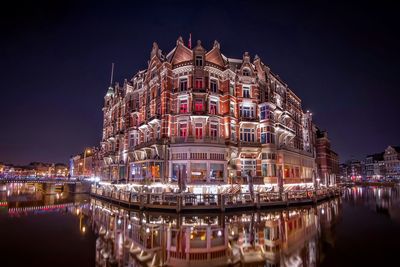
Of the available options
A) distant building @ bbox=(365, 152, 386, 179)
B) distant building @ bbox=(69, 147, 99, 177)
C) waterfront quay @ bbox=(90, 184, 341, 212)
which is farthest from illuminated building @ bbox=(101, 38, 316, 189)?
distant building @ bbox=(365, 152, 386, 179)

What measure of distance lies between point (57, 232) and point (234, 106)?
91.1 feet

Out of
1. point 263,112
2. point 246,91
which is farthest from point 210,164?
point 246,91

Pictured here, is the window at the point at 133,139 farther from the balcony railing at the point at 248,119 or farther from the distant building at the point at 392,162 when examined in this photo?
the distant building at the point at 392,162

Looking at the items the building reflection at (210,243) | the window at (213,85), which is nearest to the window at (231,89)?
the window at (213,85)

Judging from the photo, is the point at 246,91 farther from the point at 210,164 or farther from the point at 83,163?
the point at 83,163

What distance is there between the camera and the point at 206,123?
33.2 meters

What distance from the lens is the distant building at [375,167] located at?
447ft

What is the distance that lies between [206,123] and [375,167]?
154 meters

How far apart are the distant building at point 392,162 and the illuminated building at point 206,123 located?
378 feet

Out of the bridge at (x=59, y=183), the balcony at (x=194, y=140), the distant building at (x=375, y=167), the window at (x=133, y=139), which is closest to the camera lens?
the balcony at (x=194, y=140)

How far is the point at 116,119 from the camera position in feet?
179

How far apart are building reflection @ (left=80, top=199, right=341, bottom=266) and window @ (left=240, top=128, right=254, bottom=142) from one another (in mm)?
19304

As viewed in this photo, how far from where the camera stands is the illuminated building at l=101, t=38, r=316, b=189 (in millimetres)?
31766

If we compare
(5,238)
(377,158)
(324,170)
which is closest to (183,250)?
(5,238)
